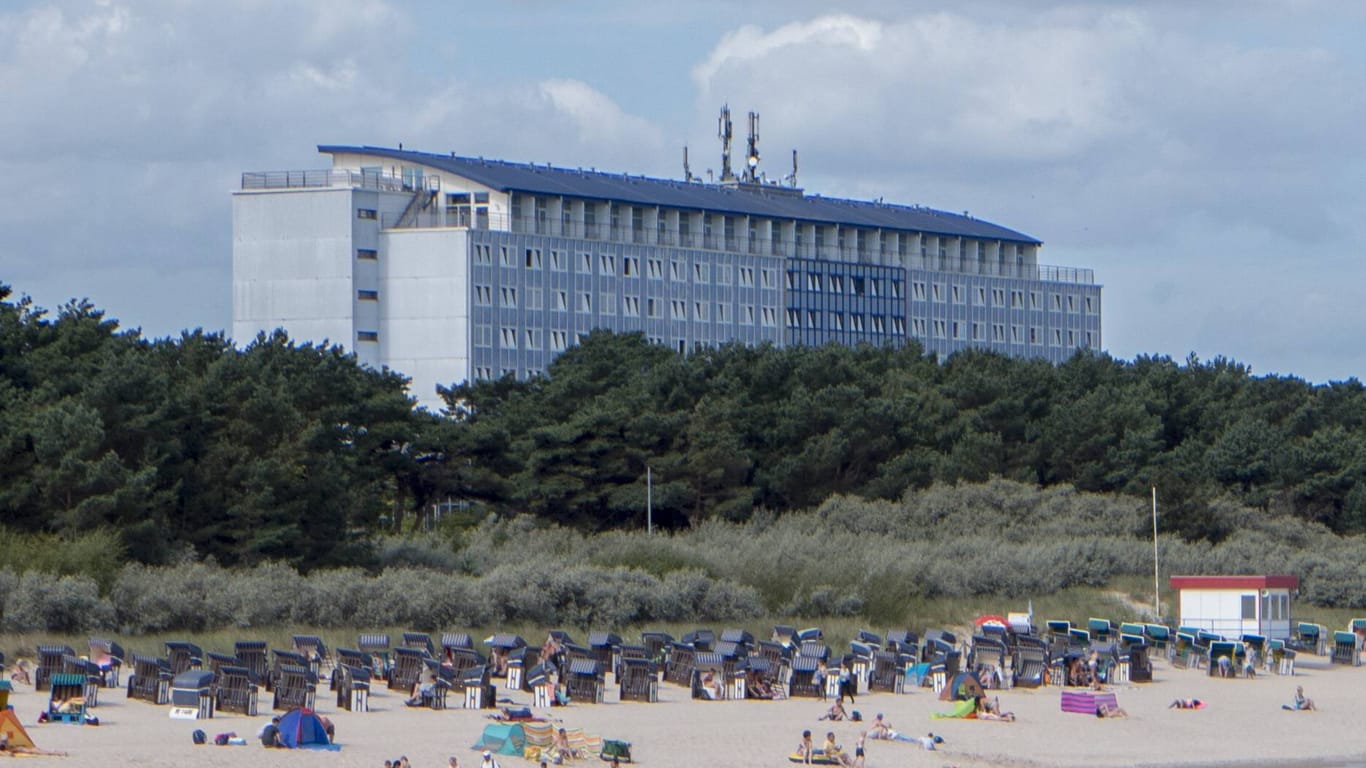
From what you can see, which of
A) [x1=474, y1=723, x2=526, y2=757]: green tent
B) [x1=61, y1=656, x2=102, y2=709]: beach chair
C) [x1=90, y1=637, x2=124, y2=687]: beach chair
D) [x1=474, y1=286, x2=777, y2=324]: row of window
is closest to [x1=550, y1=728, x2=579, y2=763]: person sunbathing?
[x1=474, y1=723, x2=526, y2=757]: green tent

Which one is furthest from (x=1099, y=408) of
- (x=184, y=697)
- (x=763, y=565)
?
(x=184, y=697)

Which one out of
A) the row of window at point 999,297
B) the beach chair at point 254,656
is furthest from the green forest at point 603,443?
the row of window at point 999,297

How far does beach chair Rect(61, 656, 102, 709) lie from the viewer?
29547 mm

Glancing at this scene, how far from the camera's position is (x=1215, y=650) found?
145ft

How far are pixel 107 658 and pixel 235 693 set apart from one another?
4.15 m

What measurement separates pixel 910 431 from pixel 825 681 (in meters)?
33.1

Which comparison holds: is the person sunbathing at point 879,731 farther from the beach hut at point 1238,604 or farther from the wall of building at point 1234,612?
the wall of building at point 1234,612

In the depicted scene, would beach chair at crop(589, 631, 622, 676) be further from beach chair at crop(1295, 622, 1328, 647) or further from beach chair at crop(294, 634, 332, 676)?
beach chair at crop(1295, 622, 1328, 647)

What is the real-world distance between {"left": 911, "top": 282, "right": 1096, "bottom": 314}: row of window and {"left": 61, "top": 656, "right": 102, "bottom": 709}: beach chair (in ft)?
264

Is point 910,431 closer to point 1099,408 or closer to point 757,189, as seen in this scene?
point 1099,408

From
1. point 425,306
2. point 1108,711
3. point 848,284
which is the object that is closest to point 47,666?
point 1108,711

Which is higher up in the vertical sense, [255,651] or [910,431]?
[910,431]

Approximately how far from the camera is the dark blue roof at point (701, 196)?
91.4m

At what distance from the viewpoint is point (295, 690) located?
29953 millimetres
